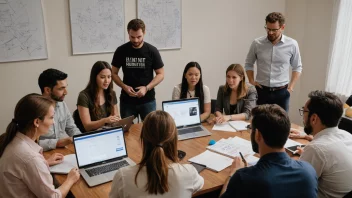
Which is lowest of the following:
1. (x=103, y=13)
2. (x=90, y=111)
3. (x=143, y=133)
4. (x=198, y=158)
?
(x=198, y=158)

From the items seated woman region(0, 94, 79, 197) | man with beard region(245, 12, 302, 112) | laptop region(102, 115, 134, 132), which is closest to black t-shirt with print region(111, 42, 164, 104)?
laptop region(102, 115, 134, 132)

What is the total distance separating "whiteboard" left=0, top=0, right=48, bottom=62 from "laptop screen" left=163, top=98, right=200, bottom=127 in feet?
6.01

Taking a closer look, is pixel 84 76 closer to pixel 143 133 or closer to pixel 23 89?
pixel 23 89

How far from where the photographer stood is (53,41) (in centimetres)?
375

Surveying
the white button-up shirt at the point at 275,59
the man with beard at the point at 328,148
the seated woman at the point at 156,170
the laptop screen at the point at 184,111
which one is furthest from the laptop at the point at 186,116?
the white button-up shirt at the point at 275,59

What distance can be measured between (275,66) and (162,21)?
5.40 ft

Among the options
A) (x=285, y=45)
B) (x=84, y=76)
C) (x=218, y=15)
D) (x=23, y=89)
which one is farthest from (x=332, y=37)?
(x=23, y=89)

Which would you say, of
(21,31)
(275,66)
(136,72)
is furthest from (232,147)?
(21,31)

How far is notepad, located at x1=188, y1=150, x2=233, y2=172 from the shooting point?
219 cm

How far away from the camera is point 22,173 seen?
175 centimetres

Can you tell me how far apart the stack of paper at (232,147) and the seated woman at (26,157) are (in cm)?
117

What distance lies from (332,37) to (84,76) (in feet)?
11.5

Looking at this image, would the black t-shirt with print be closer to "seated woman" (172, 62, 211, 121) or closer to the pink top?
"seated woman" (172, 62, 211, 121)

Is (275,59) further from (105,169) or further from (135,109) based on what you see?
(105,169)
